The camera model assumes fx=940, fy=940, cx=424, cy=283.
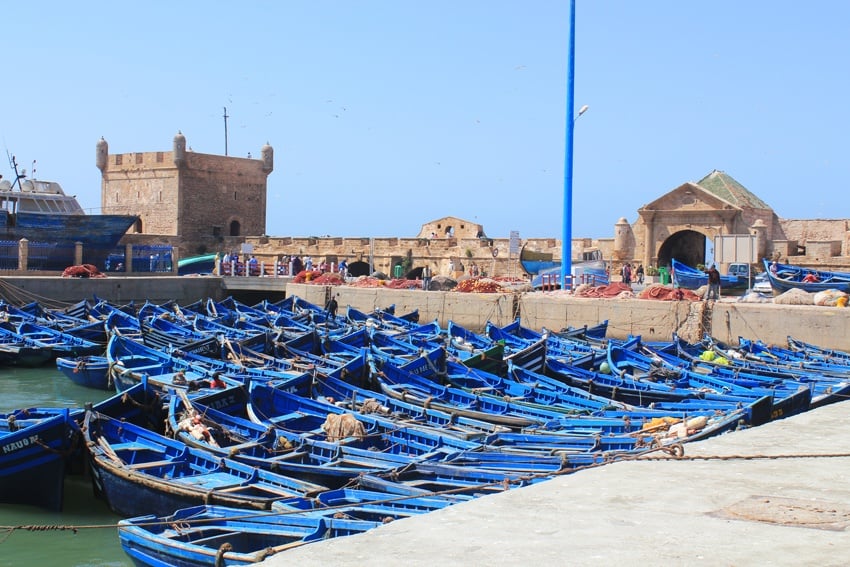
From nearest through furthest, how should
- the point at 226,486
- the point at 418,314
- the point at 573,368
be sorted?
the point at 226,486, the point at 573,368, the point at 418,314

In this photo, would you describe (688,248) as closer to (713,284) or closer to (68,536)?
(713,284)

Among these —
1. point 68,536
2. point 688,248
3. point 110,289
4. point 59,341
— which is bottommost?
point 68,536

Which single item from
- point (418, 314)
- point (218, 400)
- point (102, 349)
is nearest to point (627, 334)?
point (418, 314)

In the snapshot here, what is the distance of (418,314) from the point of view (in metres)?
31.6

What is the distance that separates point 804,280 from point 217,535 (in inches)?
1041

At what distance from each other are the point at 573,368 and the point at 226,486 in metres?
9.75

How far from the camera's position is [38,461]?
11.3m

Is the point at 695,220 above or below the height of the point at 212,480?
above

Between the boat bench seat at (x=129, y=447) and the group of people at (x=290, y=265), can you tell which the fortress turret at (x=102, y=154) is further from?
the boat bench seat at (x=129, y=447)

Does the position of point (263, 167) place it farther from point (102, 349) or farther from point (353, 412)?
point (353, 412)

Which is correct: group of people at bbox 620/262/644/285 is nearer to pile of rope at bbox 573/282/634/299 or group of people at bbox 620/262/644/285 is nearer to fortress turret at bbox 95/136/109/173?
pile of rope at bbox 573/282/634/299

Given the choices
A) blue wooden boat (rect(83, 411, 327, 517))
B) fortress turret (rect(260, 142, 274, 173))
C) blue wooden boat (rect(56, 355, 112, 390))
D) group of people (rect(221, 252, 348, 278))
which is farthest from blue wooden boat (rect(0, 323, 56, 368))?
fortress turret (rect(260, 142, 274, 173))

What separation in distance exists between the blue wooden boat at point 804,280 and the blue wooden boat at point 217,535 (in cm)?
2463

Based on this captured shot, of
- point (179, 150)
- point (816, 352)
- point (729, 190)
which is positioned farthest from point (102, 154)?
point (816, 352)
